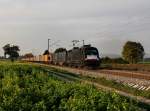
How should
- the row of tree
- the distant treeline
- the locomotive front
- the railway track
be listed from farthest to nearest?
the row of tree < the distant treeline < the locomotive front < the railway track

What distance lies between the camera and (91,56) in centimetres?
6438

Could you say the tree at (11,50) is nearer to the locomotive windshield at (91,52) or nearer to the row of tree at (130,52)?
the row of tree at (130,52)

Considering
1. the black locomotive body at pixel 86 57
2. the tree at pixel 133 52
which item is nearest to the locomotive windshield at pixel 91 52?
the black locomotive body at pixel 86 57

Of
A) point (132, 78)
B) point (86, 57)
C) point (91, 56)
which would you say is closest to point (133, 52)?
point (91, 56)

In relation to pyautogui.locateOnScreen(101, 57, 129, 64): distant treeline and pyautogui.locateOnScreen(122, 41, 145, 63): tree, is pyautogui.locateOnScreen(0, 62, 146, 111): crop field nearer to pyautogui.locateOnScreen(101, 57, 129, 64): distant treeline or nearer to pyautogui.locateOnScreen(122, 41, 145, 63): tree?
pyautogui.locateOnScreen(101, 57, 129, 64): distant treeline

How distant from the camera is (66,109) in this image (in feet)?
56.1

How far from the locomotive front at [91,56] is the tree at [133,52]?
60939 millimetres

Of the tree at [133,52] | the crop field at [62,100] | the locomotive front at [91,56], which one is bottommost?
the crop field at [62,100]

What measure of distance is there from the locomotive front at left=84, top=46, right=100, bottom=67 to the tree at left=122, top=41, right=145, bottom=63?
60939mm

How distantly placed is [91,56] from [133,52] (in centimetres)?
6572

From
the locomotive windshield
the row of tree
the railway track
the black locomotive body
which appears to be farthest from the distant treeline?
the railway track

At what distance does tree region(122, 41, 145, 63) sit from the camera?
127 meters

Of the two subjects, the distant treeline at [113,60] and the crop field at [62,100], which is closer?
the crop field at [62,100]

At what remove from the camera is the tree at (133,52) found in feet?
416
